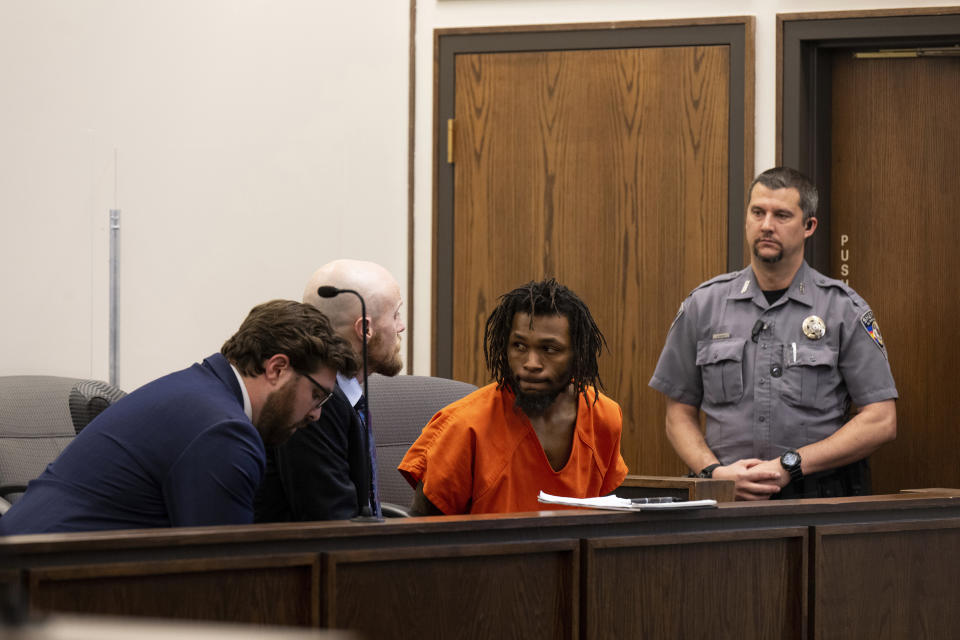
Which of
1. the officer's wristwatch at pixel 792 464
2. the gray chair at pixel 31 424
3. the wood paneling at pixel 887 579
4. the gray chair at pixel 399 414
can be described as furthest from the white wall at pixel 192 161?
Answer: the wood paneling at pixel 887 579

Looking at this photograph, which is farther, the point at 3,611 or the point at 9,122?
the point at 9,122

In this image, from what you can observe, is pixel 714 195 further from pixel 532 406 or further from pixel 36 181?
pixel 36 181

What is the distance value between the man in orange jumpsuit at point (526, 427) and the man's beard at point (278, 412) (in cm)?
35

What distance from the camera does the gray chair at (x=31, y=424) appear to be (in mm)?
3719

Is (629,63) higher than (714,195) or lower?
higher

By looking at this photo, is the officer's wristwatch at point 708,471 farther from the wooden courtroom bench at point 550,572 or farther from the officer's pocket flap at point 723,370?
the wooden courtroom bench at point 550,572

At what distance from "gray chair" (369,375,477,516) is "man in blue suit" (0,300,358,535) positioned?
127 cm

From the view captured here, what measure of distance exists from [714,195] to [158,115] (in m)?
2.04

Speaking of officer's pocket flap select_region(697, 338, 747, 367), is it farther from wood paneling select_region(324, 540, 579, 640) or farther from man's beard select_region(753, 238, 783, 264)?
wood paneling select_region(324, 540, 579, 640)

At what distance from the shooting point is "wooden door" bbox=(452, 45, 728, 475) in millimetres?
4297

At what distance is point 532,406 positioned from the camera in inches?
104

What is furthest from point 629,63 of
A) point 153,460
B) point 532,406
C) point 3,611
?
point 3,611

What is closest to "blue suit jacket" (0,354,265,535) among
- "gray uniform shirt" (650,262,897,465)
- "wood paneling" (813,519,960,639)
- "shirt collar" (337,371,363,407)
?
"shirt collar" (337,371,363,407)

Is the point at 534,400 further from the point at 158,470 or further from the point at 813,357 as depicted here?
the point at 813,357
